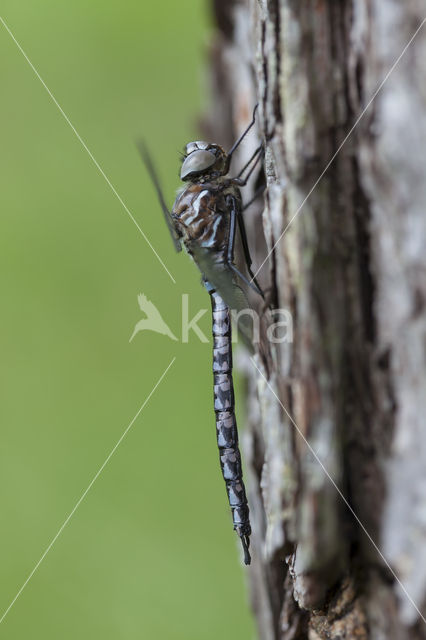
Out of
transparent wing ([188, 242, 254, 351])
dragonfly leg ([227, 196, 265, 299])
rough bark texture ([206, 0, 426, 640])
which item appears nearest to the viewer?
rough bark texture ([206, 0, 426, 640])

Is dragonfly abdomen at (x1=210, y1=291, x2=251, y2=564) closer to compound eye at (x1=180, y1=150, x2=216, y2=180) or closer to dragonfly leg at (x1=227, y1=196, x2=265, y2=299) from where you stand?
dragonfly leg at (x1=227, y1=196, x2=265, y2=299)

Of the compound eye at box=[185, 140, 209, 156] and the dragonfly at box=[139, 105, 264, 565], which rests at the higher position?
the compound eye at box=[185, 140, 209, 156]

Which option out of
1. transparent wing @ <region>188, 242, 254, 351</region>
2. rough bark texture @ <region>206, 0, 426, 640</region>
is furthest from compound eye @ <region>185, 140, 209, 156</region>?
rough bark texture @ <region>206, 0, 426, 640</region>

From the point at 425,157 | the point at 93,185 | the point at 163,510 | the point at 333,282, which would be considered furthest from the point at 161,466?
the point at 425,157

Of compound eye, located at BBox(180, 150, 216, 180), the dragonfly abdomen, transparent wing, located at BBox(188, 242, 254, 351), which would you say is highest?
compound eye, located at BBox(180, 150, 216, 180)

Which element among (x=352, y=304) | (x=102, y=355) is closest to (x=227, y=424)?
(x=352, y=304)

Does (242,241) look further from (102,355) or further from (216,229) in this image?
(102,355)

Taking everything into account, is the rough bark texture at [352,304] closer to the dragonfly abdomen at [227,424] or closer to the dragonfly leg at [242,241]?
the dragonfly abdomen at [227,424]
